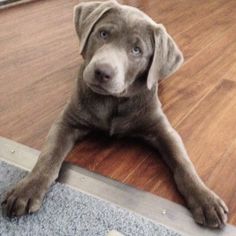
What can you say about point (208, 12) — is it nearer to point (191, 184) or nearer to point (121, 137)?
point (121, 137)

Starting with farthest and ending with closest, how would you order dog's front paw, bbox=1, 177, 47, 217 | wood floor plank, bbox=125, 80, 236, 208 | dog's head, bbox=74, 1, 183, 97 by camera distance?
wood floor plank, bbox=125, 80, 236, 208
dog's head, bbox=74, 1, 183, 97
dog's front paw, bbox=1, 177, 47, 217

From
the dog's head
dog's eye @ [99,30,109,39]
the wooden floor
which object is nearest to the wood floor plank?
the wooden floor

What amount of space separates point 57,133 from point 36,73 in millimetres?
638

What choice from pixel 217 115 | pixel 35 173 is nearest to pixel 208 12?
pixel 217 115

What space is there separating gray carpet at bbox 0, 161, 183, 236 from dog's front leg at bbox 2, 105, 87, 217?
3cm

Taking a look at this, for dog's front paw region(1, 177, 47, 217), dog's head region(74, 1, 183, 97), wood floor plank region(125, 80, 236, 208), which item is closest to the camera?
dog's front paw region(1, 177, 47, 217)

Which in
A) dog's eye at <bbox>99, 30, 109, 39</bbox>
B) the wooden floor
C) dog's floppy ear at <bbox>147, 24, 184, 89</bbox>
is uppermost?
dog's eye at <bbox>99, 30, 109, 39</bbox>

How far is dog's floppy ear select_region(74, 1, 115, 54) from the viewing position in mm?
1328

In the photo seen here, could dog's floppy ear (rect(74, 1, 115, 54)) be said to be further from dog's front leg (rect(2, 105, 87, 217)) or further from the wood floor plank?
the wood floor plank

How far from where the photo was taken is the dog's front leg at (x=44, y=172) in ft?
3.70

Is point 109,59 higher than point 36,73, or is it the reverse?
point 109,59

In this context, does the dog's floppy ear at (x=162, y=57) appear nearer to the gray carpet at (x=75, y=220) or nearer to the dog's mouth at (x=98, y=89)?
the dog's mouth at (x=98, y=89)

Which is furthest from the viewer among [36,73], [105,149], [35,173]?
[36,73]

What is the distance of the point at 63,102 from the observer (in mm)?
1728
